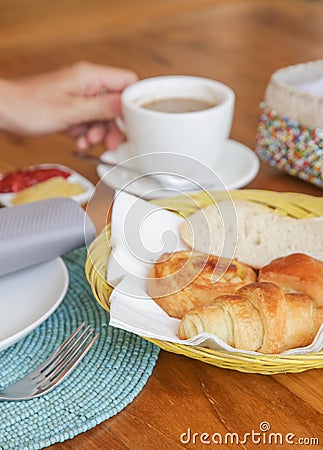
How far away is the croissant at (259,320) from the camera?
0.72 meters

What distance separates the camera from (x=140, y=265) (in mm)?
880

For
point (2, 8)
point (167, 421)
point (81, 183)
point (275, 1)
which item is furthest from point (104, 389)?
point (2, 8)

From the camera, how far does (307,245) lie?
3.02 ft

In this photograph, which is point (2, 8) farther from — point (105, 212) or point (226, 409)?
point (226, 409)

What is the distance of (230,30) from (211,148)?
819mm

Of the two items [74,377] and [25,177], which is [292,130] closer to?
[25,177]

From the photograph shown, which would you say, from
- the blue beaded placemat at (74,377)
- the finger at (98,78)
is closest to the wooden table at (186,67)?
the blue beaded placemat at (74,377)

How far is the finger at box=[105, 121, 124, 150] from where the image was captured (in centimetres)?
131

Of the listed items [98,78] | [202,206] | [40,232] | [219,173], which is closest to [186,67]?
[98,78]

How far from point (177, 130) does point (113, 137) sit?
0.20 meters

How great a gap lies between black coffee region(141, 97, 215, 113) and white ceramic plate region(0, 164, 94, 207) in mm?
165

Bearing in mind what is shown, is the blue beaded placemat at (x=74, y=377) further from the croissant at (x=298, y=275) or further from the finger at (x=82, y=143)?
the finger at (x=82, y=143)

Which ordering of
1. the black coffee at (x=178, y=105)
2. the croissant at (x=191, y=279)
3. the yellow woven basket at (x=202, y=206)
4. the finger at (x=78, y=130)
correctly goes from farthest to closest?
the finger at (x=78, y=130) < the black coffee at (x=178, y=105) < the croissant at (x=191, y=279) < the yellow woven basket at (x=202, y=206)

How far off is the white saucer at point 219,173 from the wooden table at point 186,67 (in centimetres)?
3
